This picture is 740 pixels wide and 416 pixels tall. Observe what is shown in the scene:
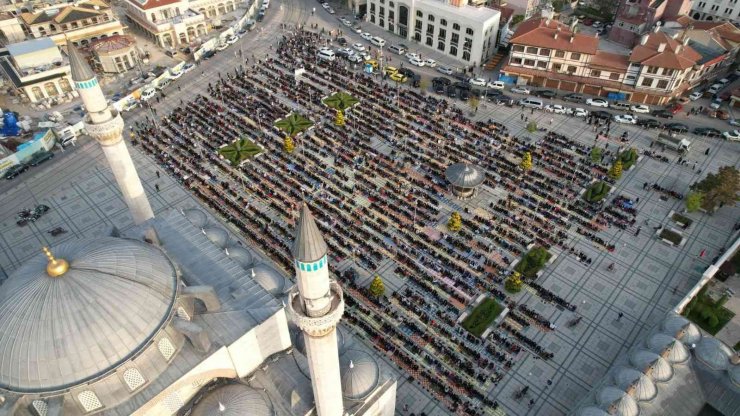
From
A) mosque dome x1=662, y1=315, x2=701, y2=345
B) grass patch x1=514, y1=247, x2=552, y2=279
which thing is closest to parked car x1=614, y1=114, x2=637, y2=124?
grass patch x1=514, y1=247, x2=552, y2=279

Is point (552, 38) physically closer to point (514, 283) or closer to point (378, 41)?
point (378, 41)

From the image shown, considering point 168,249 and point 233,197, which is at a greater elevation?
point 168,249

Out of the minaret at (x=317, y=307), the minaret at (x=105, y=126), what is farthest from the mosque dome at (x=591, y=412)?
the minaret at (x=105, y=126)

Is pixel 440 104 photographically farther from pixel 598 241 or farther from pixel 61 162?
Answer: pixel 61 162

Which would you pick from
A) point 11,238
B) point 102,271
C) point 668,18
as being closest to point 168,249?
point 102,271

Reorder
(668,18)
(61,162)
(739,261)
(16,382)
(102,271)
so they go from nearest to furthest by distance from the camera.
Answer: (16,382)
(102,271)
(739,261)
(61,162)
(668,18)

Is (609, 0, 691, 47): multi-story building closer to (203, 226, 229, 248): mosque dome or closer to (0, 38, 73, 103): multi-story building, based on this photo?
(203, 226, 229, 248): mosque dome

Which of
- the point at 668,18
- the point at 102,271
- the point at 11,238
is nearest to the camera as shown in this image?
the point at 102,271
